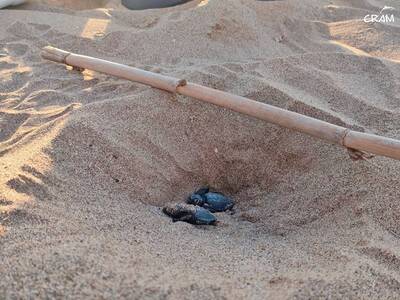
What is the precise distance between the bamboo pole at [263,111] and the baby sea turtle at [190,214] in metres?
0.51

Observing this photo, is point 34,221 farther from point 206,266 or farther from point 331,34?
point 331,34

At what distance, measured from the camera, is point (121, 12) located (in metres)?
3.98

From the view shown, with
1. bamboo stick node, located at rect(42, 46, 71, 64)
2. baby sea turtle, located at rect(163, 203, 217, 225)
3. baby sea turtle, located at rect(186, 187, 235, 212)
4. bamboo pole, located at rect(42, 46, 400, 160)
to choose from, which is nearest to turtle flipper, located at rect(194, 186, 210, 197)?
baby sea turtle, located at rect(186, 187, 235, 212)

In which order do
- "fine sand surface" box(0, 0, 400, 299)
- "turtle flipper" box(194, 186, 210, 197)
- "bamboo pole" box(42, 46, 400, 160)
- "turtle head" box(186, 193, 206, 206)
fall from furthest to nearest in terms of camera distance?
"turtle flipper" box(194, 186, 210, 197)
"turtle head" box(186, 193, 206, 206)
"bamboo pole" box(42, 46, 400, 160)
"fine sand surface" box(0, 0, 400, 299)

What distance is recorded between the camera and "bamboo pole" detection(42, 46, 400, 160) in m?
1.91

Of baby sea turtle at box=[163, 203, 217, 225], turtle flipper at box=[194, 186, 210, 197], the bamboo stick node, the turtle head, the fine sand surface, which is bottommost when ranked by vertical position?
turtle flipper at box=[194, 186, 210, 197]

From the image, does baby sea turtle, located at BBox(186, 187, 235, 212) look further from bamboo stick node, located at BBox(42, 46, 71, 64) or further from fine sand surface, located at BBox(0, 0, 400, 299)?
bamboo stick node, located at BBox(42, 46, 71, 64)

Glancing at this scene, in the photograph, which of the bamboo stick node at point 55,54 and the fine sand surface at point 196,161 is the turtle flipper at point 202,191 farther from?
the bamboo stick node at point 55,54

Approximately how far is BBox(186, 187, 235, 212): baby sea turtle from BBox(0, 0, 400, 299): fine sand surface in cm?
6

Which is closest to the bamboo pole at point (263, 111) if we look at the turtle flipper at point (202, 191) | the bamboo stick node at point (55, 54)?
the bamboo stick node at point (55, 54)

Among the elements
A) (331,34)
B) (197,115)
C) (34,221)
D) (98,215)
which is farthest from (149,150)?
(331,34)

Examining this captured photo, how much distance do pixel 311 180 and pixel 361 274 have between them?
2.22 ft

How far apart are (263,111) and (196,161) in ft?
1.36

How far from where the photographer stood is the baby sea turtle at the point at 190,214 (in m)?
1.96
